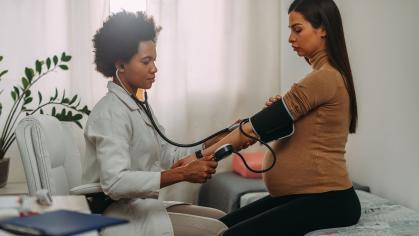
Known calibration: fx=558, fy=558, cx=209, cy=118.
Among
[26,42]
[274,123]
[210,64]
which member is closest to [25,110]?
[26,42]

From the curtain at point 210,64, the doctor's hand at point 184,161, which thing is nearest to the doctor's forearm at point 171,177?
the doctor's hand at point 184,161

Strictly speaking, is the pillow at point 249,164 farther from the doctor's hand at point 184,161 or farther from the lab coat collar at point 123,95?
the lab coat collar at point 123,95

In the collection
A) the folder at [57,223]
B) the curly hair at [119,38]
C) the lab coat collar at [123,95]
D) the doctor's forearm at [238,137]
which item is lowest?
the folder at [57,223]

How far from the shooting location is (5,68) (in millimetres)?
2861

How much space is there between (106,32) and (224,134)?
575 mm

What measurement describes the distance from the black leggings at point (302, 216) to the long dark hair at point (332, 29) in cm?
29

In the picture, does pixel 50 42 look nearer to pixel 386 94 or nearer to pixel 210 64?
pixel 210 64

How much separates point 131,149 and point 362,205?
1021 mm

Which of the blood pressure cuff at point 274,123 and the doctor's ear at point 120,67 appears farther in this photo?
the doctor's ear at point 120,67

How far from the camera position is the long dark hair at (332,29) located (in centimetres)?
176

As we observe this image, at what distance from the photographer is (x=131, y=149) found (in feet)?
5.70

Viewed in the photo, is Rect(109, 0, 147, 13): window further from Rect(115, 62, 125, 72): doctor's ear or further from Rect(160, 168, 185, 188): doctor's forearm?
Rect(160, 168, 185, 188): doctor's forearm

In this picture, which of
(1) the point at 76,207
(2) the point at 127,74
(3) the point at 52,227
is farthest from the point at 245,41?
(3) the point at 52,227

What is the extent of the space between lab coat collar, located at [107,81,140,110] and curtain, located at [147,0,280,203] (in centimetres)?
133
